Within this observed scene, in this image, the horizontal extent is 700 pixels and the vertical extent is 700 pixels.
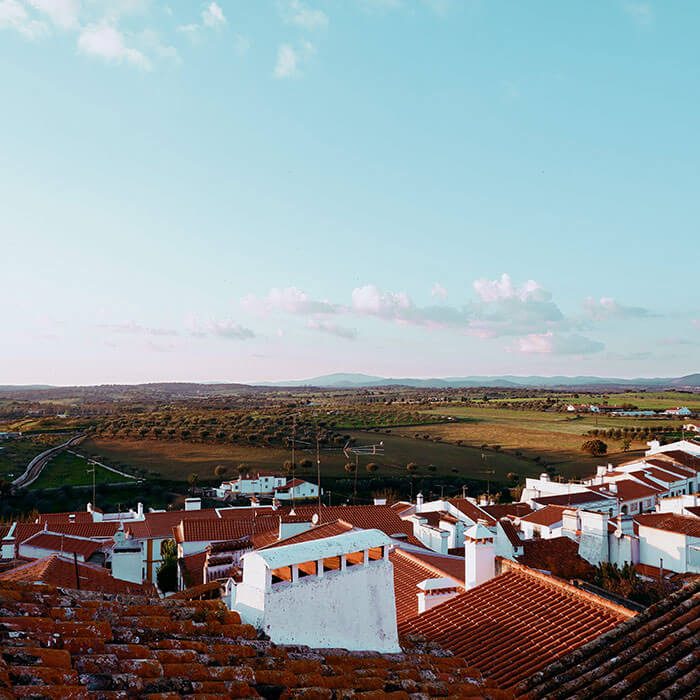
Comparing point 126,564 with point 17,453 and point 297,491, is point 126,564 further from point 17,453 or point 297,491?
point 17,453

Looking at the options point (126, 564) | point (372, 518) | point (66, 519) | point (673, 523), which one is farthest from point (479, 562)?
point (66, 519)

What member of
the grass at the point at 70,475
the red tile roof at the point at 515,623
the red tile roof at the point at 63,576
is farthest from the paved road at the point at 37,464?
the red tile roof at the point at 515,623

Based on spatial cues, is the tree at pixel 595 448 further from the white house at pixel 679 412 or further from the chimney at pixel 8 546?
the chimney at pixel 8 546

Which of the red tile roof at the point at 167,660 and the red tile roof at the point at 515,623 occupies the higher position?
the red tile roof at the point at 167,660

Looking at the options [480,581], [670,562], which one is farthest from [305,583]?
[670,562]

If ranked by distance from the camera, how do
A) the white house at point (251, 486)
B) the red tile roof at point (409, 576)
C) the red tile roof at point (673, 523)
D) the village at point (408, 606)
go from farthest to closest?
1. the white house at point (251, 486)
2. the red tile roof at point (673, 523)
3. the red tile roof at point (409, 576)
4. the village at point (408, 606)

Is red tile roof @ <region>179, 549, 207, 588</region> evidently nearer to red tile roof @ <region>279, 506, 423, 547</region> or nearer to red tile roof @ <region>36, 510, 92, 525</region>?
red tile roof @ <region>279, 506, 423, 547</region>
